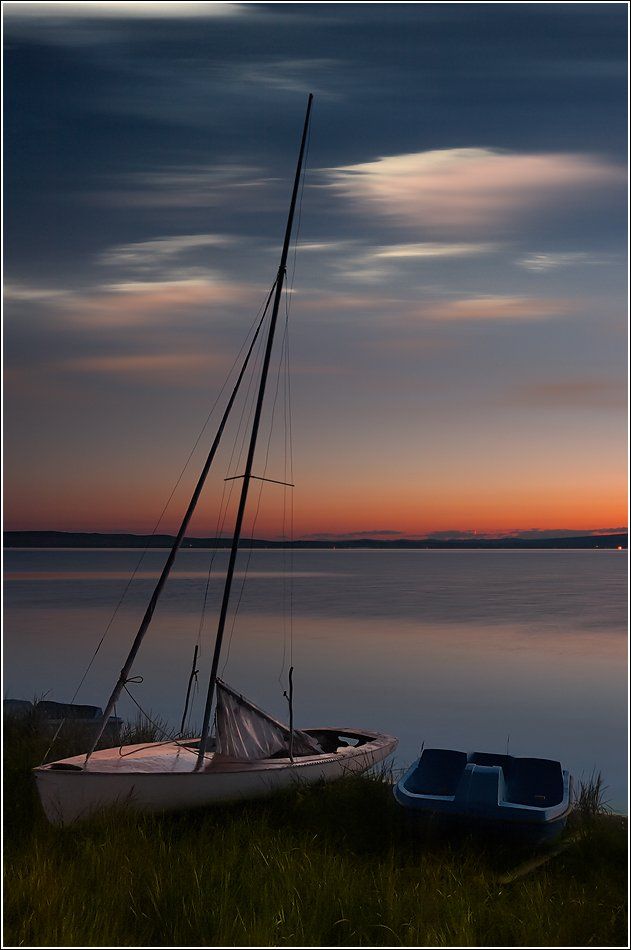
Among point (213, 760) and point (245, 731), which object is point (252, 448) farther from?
point (213, 760)

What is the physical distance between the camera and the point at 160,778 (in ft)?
25.2

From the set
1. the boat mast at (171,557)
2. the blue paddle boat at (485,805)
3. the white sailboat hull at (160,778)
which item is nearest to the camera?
the blue paddle boat at (485,805)

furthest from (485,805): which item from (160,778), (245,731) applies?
(160,778)

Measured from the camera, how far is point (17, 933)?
222 inches

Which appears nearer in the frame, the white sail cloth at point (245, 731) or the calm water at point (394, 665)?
the white sail cloth at point (245, 731)

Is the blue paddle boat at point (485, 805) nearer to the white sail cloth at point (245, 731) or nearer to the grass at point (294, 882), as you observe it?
the grass at point (294, 882)

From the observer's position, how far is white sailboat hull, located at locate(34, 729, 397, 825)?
7348 mm

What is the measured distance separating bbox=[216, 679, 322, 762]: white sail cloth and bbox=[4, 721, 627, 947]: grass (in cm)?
49

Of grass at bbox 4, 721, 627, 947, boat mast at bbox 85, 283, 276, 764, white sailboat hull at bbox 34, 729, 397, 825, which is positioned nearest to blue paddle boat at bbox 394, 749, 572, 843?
grass at bbox 4, 721, 627, 947

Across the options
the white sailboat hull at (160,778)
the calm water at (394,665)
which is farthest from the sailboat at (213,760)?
the calm water at (394,665)

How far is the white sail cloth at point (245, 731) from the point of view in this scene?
8.43 metres

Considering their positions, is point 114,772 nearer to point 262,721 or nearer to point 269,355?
point 262,721

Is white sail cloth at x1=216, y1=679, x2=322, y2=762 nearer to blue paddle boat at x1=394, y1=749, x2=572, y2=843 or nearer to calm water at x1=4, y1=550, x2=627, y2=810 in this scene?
blue paddle boat at x1=394, y1=749, x2=572, y2=843

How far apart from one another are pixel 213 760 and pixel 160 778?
69 cm
